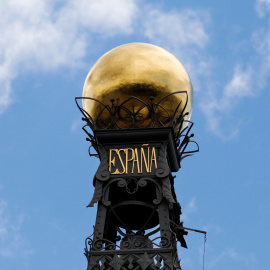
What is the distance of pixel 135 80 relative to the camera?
21469 mm

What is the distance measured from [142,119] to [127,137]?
701mm

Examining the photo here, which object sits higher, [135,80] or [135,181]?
[135,80]

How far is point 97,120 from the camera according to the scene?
21.7 m

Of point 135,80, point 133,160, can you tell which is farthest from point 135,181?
point 135,80

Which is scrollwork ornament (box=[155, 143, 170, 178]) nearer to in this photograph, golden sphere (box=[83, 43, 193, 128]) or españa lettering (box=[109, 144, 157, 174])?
españa lettering (box=[109, 144, 157, 174])

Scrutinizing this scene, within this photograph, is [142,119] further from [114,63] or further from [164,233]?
[164,233]

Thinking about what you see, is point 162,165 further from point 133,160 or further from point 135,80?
point 135,80

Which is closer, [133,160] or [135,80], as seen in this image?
[133,160]

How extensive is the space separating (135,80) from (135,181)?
9.44ft

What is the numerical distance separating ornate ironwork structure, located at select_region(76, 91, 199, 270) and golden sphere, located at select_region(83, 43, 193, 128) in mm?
126

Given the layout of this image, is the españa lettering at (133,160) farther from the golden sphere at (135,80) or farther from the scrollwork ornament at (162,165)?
the golden sphere at (135,80)

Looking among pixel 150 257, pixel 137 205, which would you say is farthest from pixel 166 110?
pixel 150 257

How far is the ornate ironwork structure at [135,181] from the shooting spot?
19.5m

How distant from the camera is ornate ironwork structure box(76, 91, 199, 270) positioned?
19.5 m
